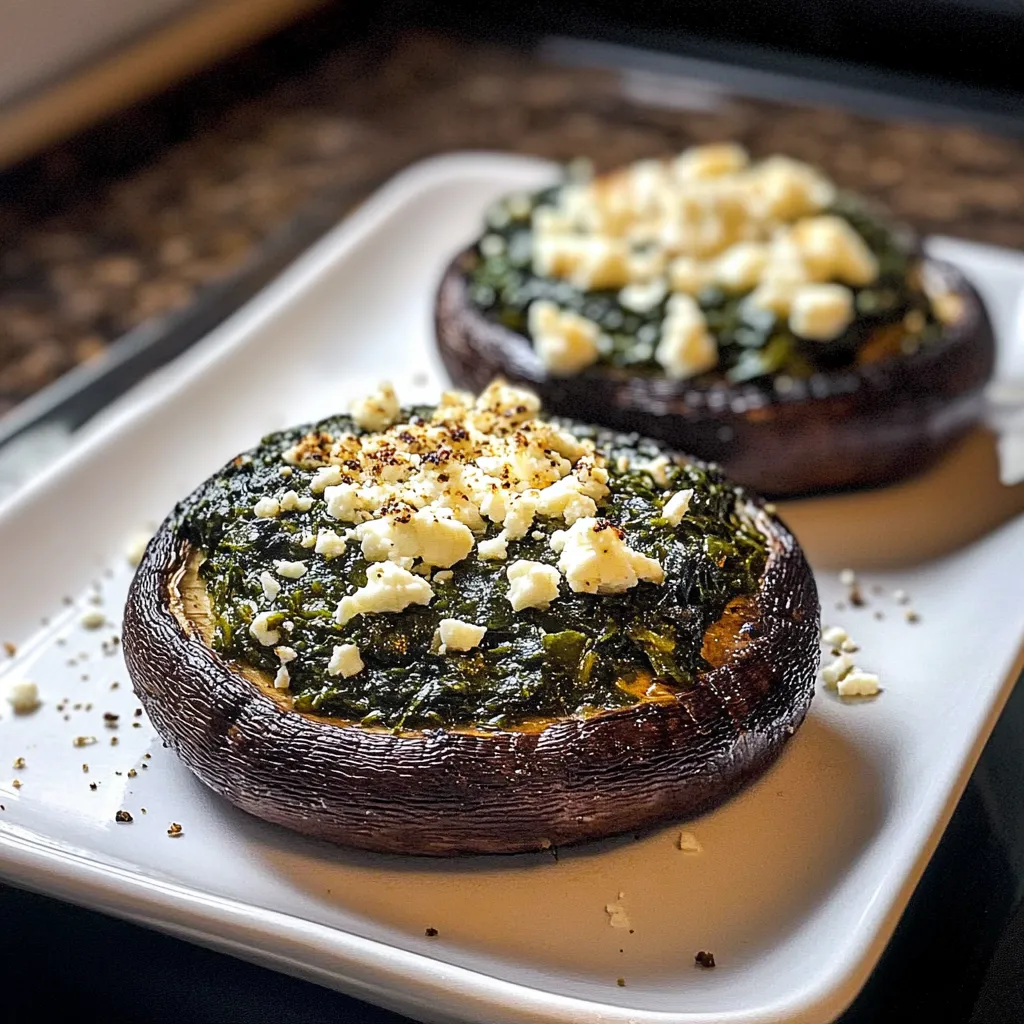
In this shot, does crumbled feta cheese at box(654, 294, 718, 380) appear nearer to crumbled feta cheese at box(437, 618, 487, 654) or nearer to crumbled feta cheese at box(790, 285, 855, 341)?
crumbled feta cheese at box(790, 285, 855, 341)

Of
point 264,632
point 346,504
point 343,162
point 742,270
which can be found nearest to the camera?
point 264,632

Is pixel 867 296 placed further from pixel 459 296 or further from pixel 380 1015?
pixel 380 1015

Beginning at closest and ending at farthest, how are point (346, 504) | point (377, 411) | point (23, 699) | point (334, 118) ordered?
point (346, 504) < point (23, 699) < point (377, 411) < point (334, 118)

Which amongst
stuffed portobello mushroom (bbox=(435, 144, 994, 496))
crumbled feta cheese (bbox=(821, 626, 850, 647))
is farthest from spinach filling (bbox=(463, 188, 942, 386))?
crumbled feta cheese (bbox=(821, 626, 850, 647))

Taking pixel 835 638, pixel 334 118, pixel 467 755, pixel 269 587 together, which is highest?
pixel 269 587

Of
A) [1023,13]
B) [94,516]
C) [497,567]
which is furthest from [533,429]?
[1023,13]

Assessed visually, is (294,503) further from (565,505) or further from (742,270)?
(742,270)

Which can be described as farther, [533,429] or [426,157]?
[426,157]

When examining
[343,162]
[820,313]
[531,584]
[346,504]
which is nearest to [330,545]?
[346,504]
